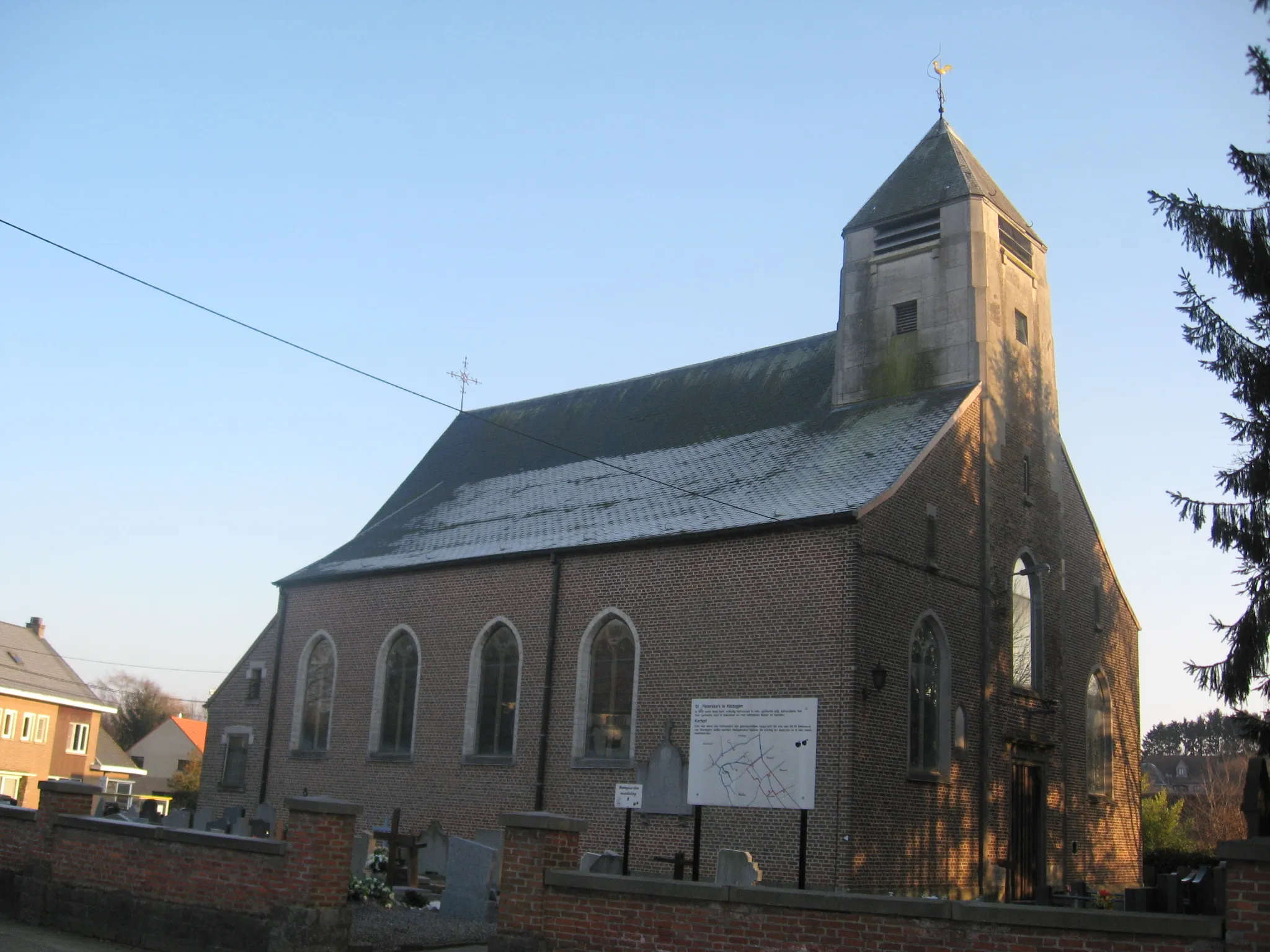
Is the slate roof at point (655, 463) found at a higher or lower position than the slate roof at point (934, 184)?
lower

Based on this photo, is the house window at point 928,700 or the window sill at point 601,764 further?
the window sill at point 601,764

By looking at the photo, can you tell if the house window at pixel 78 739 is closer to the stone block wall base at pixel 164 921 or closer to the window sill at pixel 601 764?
the window sill at pixel 601 764

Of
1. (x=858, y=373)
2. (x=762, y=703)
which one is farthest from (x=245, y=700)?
(x=762, y=703)

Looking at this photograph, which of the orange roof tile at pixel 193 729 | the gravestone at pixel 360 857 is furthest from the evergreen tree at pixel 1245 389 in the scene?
the orange roof tile at pixel 193 729

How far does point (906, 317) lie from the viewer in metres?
23.3

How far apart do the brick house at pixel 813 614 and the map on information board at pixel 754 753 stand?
13.3 feet

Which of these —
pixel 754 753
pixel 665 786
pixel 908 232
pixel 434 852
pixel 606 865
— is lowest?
pixel 434 852

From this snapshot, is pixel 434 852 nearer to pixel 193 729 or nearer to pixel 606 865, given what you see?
pixel 606 865

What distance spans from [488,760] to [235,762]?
27.3 ft

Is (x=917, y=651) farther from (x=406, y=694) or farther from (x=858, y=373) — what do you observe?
(x=406, y=694)

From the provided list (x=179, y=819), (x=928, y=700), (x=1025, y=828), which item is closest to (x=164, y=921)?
(x=179, y=819)

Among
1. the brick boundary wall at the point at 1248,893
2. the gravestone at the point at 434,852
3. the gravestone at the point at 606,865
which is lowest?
the gravestone at the point at 434,852

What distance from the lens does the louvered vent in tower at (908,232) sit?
23.2 metres

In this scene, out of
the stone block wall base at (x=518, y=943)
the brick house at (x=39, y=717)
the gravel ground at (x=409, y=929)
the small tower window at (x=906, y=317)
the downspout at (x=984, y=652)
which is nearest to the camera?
the stone block wall base at (x=518, y=943)
